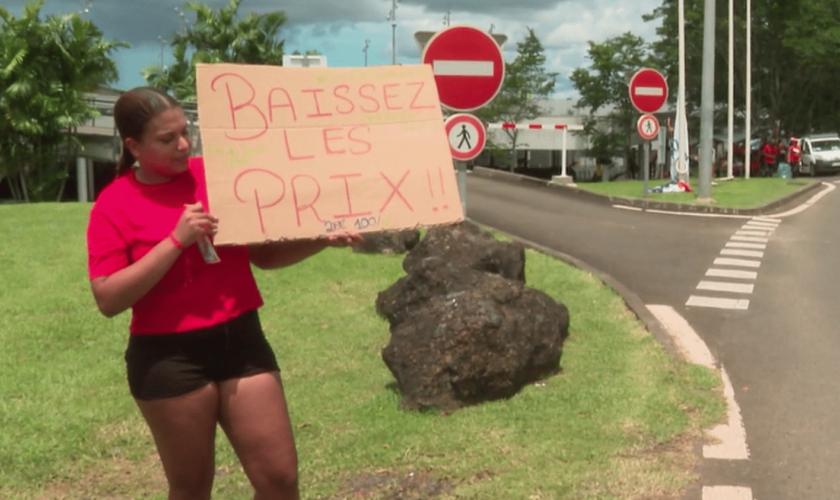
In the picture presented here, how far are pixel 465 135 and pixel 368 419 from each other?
10.2 ft

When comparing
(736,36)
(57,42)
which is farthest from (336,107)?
(736,36)

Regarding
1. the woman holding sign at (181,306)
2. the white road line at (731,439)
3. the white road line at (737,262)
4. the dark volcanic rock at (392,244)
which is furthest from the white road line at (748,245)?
the woman holding sign at (181,306)

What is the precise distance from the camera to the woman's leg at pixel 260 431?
339 cm

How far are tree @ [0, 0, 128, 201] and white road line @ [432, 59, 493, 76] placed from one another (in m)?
27.2

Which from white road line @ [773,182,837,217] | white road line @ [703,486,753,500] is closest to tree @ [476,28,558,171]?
white road line @ [773,182,837,217]

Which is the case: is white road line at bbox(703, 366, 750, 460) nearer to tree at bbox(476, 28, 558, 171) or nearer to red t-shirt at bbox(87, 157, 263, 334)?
red t-shirt at bbox(87, 157, 263, 334)

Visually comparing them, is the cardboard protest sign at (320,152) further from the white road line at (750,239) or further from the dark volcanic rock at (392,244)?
the white road line at (750,239)

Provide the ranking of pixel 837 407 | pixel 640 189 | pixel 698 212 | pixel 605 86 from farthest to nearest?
pixel 605 86, pixel 640 189, pixel 698 212, pixel 837 407

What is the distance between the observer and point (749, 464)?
5.36 meters

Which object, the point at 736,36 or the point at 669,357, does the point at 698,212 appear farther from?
the point at 736,36

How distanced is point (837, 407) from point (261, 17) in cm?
3871

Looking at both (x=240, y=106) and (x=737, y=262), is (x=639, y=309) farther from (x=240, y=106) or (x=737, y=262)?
(x=240, y=106)

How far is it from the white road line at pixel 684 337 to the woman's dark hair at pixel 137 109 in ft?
16.4

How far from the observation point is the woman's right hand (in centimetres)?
316
